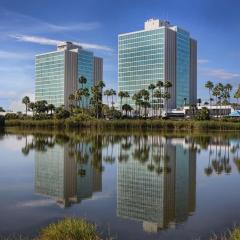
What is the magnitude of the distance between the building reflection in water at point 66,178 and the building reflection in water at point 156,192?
5.69ft

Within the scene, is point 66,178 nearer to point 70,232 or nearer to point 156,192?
point 156,192

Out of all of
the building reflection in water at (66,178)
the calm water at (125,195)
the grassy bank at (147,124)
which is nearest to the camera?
the calm water at (125,195)

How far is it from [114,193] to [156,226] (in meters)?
6.77

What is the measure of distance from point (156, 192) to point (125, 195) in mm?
1877

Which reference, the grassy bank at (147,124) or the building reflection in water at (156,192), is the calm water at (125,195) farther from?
the grassy bank at (147,124)

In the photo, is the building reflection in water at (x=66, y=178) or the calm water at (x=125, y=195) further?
the building reflection in water at (x=66, y=178)

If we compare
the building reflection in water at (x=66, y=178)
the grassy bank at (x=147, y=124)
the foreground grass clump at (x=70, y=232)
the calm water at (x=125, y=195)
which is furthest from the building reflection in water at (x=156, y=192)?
the grassy bank at (x=147, y=124)

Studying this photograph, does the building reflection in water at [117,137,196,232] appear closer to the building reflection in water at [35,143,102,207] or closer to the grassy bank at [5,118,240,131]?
the building reflection in water at [35,143,102,207]

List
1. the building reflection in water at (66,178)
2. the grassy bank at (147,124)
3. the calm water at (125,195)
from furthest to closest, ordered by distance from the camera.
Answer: the grassy bank at (147,124) < the building reflection in water at (66,178) < the calm water at (125,195)

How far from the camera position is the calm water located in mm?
15320

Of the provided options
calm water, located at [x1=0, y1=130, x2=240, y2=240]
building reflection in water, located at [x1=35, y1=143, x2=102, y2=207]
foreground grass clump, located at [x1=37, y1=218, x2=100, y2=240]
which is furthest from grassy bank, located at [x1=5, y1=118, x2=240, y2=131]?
foreground grass clump, located at [x1=37, y1=218, x2=100, y2=240]

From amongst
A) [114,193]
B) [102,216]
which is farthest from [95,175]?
[102,216]

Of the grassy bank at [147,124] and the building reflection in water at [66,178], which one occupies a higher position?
the grassy bank at [147,124]

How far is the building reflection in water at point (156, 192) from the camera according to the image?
17.0 metres
